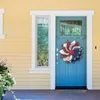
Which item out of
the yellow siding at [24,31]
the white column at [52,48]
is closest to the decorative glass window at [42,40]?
the white column at [52,48]

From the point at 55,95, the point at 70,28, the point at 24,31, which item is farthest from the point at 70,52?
the point at 55,95

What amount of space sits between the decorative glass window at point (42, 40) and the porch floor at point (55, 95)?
105 centimetres

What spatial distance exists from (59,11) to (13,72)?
2.34 metres

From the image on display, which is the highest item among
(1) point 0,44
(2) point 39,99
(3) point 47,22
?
(3) point 47,22

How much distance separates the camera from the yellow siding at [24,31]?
1050cm

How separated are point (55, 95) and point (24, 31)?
7.48 ft

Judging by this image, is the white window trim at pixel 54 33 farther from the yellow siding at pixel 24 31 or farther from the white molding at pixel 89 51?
the yellow siding at pixel 24 31

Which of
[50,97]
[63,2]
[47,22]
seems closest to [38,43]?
[47,22]

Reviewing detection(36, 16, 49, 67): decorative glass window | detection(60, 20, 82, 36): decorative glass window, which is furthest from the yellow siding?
detection(60, 20, 82, 36): decorative glass window

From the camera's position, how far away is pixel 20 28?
34.5 feet

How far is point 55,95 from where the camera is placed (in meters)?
9.54

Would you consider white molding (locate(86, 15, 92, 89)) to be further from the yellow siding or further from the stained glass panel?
the stained glass panel

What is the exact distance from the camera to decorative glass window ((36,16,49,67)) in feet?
35.1

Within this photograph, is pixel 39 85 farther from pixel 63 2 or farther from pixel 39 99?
pixel 63 2
